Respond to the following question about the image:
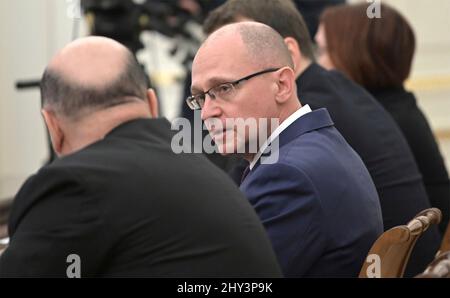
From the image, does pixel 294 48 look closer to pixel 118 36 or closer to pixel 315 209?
pixel 315 209

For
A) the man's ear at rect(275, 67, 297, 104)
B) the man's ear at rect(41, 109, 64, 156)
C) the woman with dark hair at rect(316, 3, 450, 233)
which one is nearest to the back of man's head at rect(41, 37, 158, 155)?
the man's ear at rect(41, 109, 64, 156)

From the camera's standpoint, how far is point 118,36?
3564 millimetres

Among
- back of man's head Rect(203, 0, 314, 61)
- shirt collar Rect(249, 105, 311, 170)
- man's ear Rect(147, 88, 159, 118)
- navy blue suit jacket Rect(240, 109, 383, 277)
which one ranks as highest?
back of man's head Rect(203, 0, 314, 61)

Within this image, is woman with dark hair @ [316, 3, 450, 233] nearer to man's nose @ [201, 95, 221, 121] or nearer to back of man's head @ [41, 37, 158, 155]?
man's nose @ [201, 95, 221, 121]

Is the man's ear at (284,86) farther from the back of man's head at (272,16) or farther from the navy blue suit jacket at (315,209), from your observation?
the back of man's head at (272,16)

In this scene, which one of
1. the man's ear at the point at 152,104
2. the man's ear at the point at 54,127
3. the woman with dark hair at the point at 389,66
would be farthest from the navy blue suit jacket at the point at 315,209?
the woman with dark hair at the point at 389,66

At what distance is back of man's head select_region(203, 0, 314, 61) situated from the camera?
7.74 ft

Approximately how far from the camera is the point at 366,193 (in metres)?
1.68

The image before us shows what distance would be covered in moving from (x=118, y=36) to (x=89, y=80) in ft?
7.18

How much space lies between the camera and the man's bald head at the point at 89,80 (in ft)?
4.63

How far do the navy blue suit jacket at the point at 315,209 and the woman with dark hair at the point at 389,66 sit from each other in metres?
0.96

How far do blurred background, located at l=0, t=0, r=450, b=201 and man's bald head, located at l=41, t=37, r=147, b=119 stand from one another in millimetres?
2062

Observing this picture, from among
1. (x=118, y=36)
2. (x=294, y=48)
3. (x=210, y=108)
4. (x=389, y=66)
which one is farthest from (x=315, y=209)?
(x=118, y=36)

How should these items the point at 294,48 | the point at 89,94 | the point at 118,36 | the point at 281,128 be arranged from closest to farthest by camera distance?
the point at 89,94
the point at 281,128
the point at 294,48
the point at 118,36
